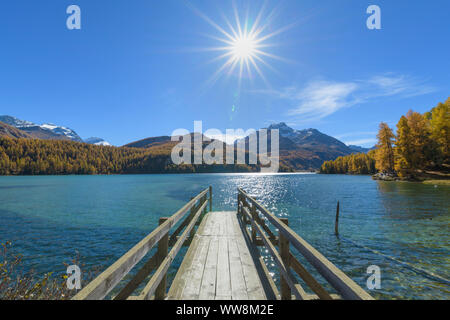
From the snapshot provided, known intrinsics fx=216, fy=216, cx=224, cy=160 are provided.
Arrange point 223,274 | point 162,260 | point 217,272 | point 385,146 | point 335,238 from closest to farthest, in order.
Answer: point 162,260 < point 223,274 < point 217,272 < point 335,238 < point 385,146

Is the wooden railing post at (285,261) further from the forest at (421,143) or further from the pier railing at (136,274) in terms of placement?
the forest at (421,143)

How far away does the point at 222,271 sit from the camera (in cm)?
537

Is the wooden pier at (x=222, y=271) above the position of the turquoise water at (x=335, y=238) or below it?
above

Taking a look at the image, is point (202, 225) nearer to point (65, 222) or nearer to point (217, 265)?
point (217, 265)

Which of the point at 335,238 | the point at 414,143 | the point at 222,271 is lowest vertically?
the point at 335,238

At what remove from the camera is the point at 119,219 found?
64.8ft

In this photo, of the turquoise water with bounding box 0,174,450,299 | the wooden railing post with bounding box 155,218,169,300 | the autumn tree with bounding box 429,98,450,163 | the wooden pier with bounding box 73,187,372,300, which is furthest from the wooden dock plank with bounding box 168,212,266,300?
the autumn tree with bounding box 429,98,450,163

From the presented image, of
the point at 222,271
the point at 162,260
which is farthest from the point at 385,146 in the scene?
the point at 162,260

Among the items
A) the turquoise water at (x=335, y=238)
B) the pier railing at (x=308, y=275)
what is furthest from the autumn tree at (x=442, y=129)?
the pier railing at (x=308, y=275)

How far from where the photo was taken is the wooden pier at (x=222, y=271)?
90.3 inches

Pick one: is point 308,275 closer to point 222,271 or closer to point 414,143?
point 222,271

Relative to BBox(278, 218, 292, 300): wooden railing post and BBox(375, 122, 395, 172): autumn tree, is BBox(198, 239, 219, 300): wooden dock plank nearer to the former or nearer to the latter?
BBox(278, 218, 292, 300): wooden railing post

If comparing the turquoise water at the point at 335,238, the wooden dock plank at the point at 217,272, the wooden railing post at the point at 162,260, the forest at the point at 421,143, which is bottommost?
the turquoise water at the point at 335,238
